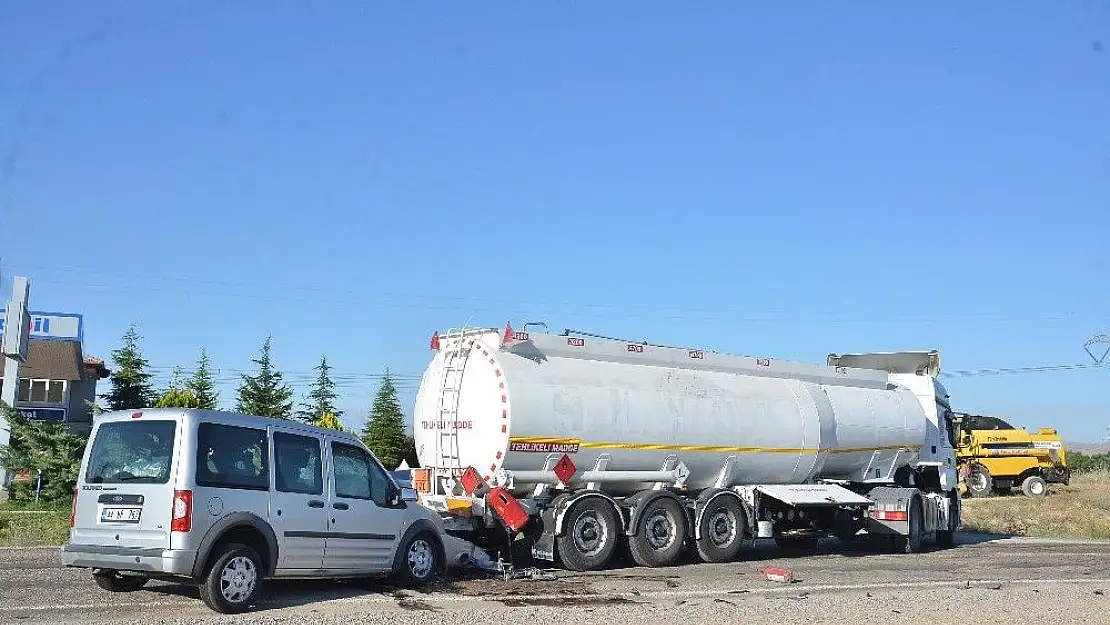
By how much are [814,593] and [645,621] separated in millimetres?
3444

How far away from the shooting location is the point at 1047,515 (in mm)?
32406

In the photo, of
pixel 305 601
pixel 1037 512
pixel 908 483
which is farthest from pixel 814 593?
pixel 1037 512

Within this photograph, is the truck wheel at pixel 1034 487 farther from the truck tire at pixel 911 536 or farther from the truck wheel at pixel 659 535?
the truck wheel at pixel 659 535

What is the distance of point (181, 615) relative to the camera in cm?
1021

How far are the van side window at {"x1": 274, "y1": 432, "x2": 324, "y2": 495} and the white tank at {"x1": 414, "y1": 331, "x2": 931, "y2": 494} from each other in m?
3.81

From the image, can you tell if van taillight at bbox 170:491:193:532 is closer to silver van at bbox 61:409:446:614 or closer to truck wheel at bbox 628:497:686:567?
silver van at bbox 61:409:446:614

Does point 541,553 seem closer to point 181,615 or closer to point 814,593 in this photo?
point 814,593

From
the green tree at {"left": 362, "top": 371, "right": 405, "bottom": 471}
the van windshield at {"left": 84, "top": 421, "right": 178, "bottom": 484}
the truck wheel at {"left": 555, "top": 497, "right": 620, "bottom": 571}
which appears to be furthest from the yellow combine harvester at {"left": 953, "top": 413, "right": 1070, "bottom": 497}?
the van windshield at {"left": 84, "top": 421, "right": 178, "bottom": 484}

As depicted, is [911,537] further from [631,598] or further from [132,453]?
[132,453]

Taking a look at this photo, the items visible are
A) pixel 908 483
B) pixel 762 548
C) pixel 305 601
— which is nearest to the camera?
pixel 305 601

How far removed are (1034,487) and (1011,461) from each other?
1332 mm

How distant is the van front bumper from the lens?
9.95 m

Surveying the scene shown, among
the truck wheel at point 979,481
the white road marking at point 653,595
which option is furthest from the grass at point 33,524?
the truck wheel at point 979,481

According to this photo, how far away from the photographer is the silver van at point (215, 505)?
33.1ft
